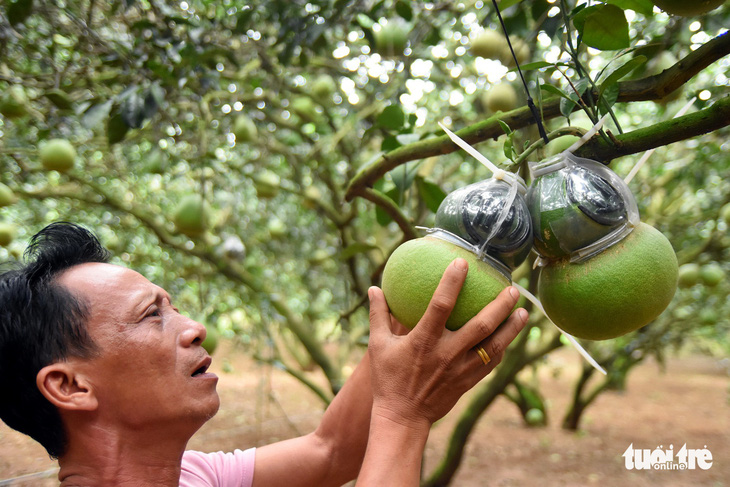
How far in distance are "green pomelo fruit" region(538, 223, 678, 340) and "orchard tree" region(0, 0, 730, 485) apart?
0.16m

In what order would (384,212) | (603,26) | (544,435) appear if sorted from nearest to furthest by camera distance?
1. (603,26)
2. (384,212)
3. (544,435)

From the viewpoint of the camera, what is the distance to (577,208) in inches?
35.0

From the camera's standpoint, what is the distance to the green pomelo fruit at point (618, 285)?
35.9 inches

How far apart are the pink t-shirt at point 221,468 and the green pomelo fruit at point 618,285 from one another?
0.94m

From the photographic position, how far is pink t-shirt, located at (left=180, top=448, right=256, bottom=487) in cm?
140

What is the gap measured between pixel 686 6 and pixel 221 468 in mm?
1466

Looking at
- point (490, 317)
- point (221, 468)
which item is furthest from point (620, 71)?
point (221, 468)

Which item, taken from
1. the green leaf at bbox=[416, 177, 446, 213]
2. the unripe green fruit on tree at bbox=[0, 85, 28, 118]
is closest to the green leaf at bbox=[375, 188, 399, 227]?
the green leaf at bbox=[416, 177, 446, 213]

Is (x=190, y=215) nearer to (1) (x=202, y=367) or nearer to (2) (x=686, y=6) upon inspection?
(1) (x=202, y=367)

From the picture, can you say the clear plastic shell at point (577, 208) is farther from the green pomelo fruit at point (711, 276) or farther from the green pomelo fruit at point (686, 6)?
the green pomelo fruit at point (711, 276)

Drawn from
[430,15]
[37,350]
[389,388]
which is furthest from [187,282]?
[389,388]

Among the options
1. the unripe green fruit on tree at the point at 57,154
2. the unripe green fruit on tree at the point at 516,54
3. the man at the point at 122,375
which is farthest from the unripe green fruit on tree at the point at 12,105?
the unripe green fruit on tree at the point at 516,54

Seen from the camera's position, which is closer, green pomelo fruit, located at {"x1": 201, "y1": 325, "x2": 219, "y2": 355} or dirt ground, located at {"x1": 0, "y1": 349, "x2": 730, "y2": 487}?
green pomelo fruit, located at {"x1": 201, "y1": 325, "x2": 219, "y2": 355}

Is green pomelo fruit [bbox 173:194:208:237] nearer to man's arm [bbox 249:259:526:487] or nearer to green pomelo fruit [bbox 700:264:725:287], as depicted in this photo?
man's arm [bbox 249:259:526:487]
